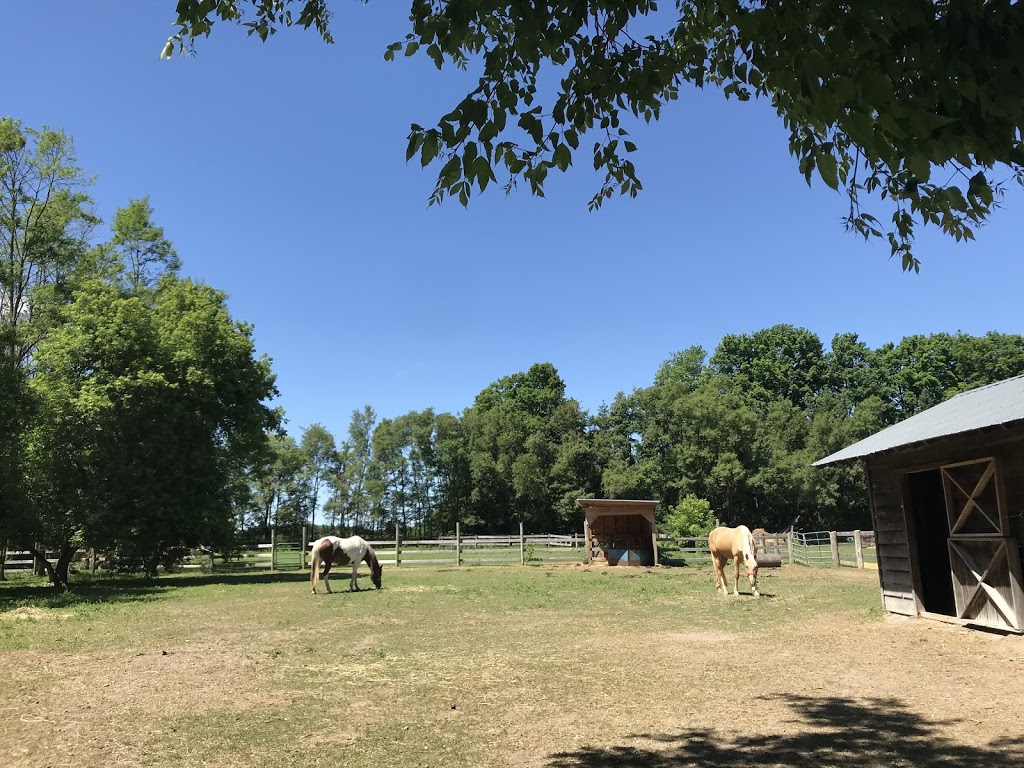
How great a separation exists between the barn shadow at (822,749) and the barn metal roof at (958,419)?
4.39m

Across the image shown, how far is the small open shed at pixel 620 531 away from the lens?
82.2ft

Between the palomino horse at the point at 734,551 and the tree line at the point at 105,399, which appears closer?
the palomino horse at the point at 734,551

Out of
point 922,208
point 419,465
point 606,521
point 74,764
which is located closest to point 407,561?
point 606,521

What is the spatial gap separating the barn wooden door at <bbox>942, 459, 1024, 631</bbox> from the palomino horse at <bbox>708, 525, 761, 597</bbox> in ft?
17.4

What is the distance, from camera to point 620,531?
89.0 feet

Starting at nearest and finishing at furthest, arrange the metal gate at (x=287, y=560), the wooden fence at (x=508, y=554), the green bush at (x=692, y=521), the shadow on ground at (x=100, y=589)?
1. the shadow on ground at (x=100, y=589)
2. the wooden fence at (x=508, y=554)
3. the metal gate at (x=287, y=560)
4. the green bush at (x=692, y=521)

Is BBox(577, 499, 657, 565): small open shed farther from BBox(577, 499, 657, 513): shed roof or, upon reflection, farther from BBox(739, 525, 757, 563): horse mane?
BBox(739, 525, 757, 563): horse mane

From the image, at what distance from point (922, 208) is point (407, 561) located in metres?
26.5

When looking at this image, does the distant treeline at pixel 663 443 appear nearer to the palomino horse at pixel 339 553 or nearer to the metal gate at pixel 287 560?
the metal gate at pixel 287 560

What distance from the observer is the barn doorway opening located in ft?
37.9

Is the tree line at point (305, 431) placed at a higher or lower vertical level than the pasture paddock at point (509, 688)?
higher

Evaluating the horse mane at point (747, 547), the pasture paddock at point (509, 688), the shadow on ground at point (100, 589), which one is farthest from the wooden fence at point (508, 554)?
the pasture paddock at point (509, 688)

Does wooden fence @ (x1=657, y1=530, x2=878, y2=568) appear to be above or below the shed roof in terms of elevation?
below

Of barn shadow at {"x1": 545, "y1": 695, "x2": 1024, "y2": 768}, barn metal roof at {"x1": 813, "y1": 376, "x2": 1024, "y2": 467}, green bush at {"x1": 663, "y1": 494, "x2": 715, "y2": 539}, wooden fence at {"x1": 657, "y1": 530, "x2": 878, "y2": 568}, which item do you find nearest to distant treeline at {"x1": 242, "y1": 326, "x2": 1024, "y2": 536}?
green bush at {"x1": 663, "y1": 494, "x2": 715, "y2": 539}
